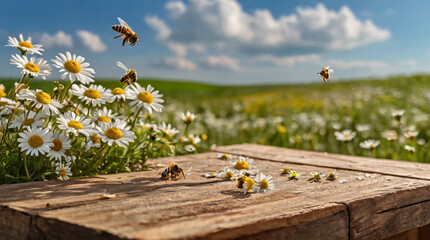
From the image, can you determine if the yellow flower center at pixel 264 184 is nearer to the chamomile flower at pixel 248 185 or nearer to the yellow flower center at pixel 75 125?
the chamomile flower at pixel 248 185

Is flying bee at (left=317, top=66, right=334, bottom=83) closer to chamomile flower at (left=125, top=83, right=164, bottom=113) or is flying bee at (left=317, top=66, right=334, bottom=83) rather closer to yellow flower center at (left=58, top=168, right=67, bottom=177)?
chamomile flower at (left=125, top=83, right=164, bottom=113)

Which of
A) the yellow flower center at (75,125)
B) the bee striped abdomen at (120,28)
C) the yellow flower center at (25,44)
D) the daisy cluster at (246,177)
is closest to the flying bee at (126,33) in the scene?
the bee striped abdomen at (120,28)

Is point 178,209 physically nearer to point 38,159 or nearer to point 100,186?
point 100,186

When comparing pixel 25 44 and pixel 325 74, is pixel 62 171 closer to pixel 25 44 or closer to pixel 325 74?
pixel 25 44

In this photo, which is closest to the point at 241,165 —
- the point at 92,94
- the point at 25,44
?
the point at 92,94

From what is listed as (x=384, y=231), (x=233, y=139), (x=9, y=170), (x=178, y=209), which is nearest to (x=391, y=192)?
(x=384, y=231)

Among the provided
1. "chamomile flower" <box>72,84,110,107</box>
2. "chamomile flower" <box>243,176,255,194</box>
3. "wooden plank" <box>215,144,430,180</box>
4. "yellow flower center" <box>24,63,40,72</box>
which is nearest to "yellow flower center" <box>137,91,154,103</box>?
"chamomile flower" <box>72,84,110,107</box>
